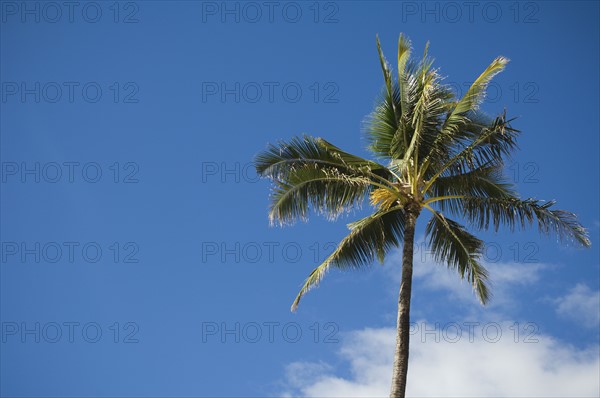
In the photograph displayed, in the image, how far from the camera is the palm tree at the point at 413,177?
68.5 feet

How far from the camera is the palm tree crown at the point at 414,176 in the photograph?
69.2 ft

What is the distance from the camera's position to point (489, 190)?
2194cm

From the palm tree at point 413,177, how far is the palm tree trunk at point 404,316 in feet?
0.28

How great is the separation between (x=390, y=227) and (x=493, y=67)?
5097 mm

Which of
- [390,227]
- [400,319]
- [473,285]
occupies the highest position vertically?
[390,227]

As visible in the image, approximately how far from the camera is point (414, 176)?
2097cm

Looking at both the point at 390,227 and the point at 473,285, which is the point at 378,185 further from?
the point at 473,285

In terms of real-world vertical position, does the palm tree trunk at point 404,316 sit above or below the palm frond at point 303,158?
below

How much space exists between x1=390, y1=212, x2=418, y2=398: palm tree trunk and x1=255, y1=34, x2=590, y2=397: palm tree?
8cm

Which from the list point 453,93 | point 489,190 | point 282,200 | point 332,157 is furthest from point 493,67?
point 282,200

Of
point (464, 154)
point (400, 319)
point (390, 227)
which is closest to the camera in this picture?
point (400, 319)

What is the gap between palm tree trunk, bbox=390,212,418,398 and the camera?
1891 cm

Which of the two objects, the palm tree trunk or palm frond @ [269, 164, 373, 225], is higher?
palm frond @ [269, 164, 373, 225]

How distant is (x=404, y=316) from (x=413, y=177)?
Answer: 11.9ft
